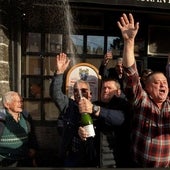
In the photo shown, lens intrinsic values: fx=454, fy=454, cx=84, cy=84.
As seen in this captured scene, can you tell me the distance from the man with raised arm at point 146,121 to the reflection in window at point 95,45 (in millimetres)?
4072

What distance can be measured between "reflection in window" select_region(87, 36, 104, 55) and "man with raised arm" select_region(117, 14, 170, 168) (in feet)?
13.4

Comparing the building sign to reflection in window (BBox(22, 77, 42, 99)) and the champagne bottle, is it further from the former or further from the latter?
the champagne bottle

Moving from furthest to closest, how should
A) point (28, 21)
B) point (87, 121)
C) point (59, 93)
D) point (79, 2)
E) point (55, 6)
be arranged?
1. point (28, 21)
2. point (55, 6)
3. point (79, 2)
4. point (59, 93)
5. point (87, 121)

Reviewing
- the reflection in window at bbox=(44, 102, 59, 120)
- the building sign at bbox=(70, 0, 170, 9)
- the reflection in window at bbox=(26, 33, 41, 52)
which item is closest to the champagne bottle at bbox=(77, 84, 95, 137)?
the building sign at bbox=(70, 0, 170, 9)

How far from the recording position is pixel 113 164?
3363 millimetres

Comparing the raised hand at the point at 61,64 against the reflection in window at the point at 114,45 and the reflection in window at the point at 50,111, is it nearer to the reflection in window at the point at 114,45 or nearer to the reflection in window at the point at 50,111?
the reflection in window at the point at 50,111

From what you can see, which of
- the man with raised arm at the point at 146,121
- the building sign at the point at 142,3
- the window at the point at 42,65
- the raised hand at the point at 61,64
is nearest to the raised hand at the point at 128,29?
the man with raised arm at the point at 146,121

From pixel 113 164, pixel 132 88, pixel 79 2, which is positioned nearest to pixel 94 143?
pixel 113 164

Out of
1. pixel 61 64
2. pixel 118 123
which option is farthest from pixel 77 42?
pixel 118 123

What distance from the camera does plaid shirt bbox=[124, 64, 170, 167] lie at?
3.20 meters

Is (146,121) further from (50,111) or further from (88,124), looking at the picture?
(50,111)

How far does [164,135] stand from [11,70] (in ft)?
12.8

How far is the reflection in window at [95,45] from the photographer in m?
7.31

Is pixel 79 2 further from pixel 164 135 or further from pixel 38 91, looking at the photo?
pixel 164 135
